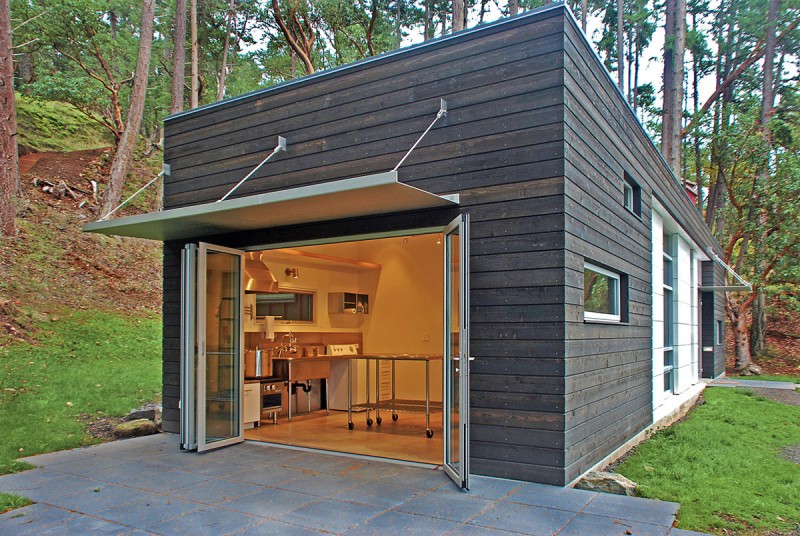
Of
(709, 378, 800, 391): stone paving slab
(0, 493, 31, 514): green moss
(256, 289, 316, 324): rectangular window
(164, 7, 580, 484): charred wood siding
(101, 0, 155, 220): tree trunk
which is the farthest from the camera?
(101, 0, 155, 220): tree trunk

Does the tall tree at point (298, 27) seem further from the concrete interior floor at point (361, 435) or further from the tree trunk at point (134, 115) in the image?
the concrete interior floor at point (361, 435)

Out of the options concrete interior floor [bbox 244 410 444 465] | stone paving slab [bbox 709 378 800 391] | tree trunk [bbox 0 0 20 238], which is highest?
tree trunk [bbox 0 0 20 238]

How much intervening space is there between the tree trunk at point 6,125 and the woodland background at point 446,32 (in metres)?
0.03

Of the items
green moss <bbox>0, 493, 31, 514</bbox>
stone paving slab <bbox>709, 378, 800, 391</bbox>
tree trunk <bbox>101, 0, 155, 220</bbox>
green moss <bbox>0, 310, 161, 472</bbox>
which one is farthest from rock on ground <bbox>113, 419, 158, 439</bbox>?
stone paving slab <bbox>709, 378, 800, 391</bbox>

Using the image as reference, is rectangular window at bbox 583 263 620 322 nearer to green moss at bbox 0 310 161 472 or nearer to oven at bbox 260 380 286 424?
oven at bbox 260 380 286 424

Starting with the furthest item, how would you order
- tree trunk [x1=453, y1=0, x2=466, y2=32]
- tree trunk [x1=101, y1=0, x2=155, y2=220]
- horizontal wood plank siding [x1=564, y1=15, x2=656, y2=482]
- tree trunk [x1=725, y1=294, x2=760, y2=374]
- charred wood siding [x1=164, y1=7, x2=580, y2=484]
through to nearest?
tree trunk [x1=725, y1=294, x2=760, y2=374]
tree trunk [x1=101, y1=0, x2=155, y2=220]
tree trunk [x1=453, y1=0, x2=466, y2=32]
horizontal wood plank siding [x1=564, y1=15, x2=656, y2=482]
charred wood siding [x1=164, y1=7, x2=580, y2=484]

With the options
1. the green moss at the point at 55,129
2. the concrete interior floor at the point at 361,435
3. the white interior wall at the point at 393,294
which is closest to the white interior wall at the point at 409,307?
the white interior wall at the point at 393,294

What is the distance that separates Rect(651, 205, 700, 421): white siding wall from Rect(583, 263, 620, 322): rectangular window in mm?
1837

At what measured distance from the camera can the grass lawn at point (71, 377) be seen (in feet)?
20.7

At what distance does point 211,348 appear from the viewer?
5.94m

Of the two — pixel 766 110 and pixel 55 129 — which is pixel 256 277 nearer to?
pixel 55 129

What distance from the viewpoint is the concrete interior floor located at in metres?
5.77

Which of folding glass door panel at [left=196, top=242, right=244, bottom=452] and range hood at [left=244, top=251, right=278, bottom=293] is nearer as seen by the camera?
folding glass door panel at [left=196, top=242, right=244, bottom=452]

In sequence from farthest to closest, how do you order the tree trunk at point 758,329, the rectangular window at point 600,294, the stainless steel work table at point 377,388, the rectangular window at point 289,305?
the tree trunk at point 758,329 → the rectangular window at point 289,305 → the stainless steel work table at point 377,388 → the rectangular window at point 600,294
